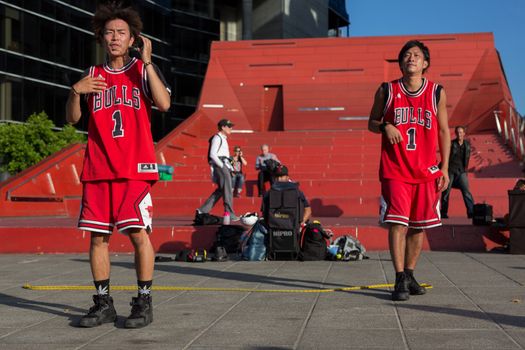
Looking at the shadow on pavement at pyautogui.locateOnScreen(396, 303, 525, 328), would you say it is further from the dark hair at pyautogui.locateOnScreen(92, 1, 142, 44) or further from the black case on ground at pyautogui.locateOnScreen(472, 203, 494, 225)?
the black case on ground at pyautogui.locateOnScreen(472, 203, 494, 225)

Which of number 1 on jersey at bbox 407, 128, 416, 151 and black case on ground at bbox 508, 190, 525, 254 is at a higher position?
number 1 on jersey at bbox 407, 128, 416, 151

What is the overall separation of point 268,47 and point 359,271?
19.8 metres

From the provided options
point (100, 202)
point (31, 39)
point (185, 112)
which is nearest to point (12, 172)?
point (31, 39)

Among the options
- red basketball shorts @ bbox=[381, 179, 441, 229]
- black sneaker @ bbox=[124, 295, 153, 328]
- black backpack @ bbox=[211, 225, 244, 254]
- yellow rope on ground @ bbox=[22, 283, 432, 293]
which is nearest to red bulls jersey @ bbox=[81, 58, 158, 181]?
black sneaker @ bbox=[124, 295, 153, 328]

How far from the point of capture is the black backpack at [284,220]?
31.1 ft

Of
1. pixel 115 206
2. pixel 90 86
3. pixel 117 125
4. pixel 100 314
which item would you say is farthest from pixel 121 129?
pixel 100 314

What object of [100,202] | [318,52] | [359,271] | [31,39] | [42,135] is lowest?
[359,271]

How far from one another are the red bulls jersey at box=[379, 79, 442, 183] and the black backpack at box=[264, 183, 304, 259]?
3600mm

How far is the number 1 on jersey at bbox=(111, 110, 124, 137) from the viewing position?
482 centimetres

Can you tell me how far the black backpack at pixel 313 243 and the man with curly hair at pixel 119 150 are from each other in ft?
15.5

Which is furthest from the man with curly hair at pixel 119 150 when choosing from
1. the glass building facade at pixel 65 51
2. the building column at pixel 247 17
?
the building column at pixel 247 17

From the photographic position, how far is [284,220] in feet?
Result: 31.3

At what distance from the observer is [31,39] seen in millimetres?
38250

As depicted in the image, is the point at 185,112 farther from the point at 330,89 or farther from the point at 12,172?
the point at 330,89
